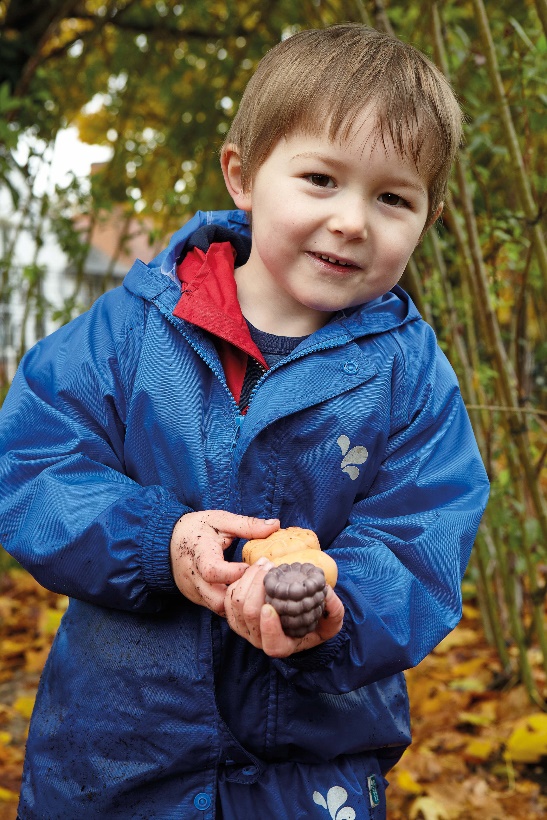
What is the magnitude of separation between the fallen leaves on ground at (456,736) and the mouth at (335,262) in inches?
67.5

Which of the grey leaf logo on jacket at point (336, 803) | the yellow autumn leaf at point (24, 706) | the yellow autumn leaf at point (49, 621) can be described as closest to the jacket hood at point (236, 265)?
the grey leaf logo on jacket at point (336, 803)

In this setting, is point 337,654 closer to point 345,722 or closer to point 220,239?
point 345,722

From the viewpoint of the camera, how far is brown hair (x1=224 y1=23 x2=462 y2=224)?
129cm

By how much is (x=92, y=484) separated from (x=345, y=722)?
52cm

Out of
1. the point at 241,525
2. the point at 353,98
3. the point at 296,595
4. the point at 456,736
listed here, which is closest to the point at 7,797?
the point at 456,736

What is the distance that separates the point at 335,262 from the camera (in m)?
1.35

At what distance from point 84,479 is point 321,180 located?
0.57 meters

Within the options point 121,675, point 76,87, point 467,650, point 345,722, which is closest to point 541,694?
point 467,650

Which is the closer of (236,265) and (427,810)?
(236,265)

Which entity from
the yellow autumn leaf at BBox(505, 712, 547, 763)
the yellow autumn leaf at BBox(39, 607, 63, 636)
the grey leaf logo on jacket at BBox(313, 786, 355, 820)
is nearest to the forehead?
the grey leaf logo on jacket at BBox(313, 786, 355, 820)

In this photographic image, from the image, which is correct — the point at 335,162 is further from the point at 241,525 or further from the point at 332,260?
the point at 241,525

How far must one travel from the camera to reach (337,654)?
121cm

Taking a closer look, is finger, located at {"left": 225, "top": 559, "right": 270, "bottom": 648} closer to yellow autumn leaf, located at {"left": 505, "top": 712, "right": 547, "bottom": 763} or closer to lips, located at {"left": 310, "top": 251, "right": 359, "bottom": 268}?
lips, located at {"left": 310, "top": 251, "right": 359, "bottom": 268}

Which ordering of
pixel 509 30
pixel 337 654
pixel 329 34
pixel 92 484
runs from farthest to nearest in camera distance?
pixel 509 30 → pixel 329 34 → pixel 92 484 → pixel 337 654
